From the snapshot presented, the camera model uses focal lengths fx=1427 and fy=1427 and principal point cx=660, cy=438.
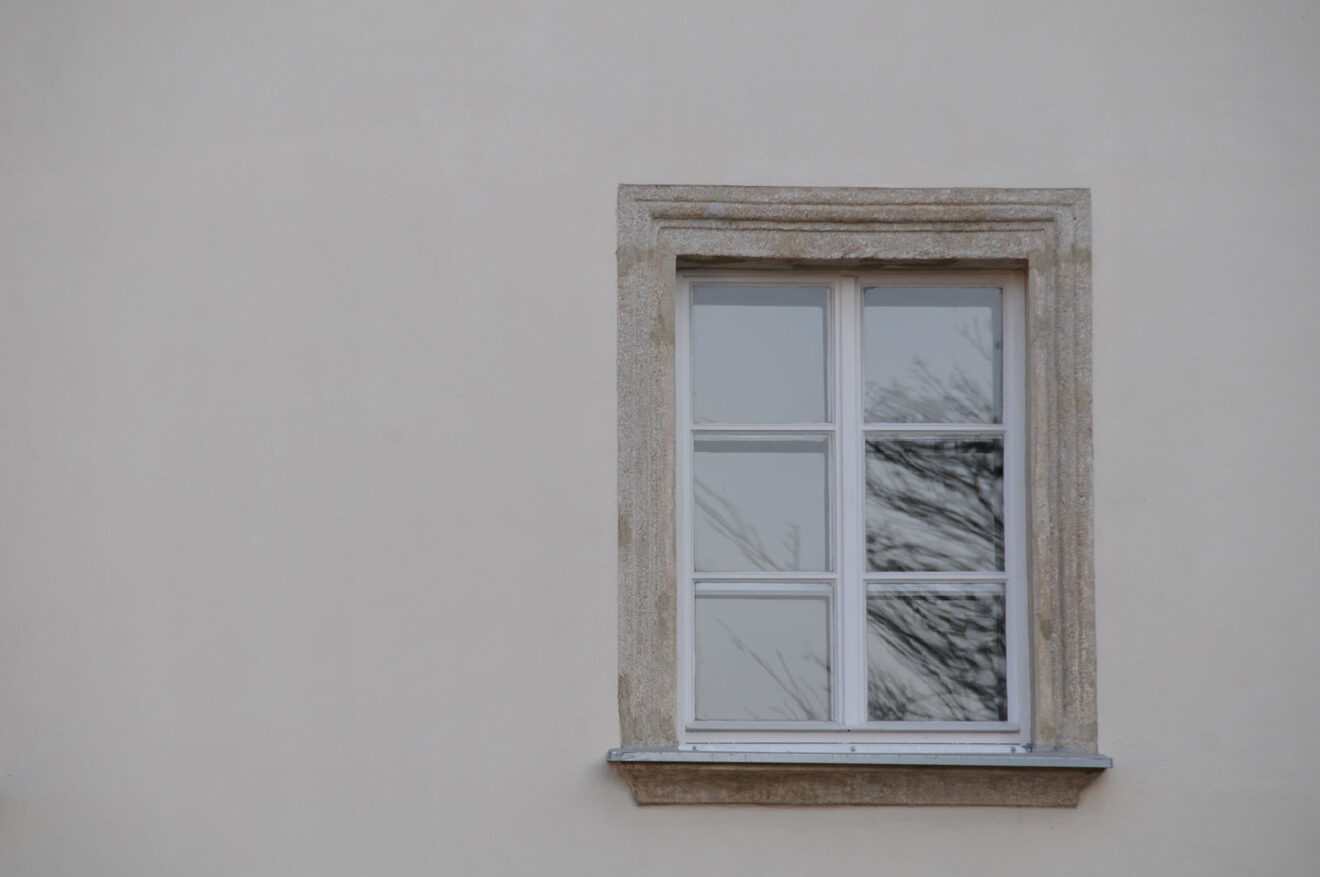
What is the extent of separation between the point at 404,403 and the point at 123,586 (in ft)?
3.02

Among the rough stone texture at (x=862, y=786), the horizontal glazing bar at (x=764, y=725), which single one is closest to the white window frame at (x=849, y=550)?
the horizontal glazing bar at (x=764, y=725)

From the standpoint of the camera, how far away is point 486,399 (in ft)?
13.1

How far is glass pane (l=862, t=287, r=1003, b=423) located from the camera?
4.20 m

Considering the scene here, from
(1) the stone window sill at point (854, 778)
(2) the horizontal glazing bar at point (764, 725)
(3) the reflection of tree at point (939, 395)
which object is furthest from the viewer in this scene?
(3) the reflection of tree at point (939, 395)

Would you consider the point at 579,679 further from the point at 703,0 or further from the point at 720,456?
the point at 703,0

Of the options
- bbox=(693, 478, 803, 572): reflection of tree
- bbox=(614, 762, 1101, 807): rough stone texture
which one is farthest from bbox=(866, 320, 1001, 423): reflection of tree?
bbox=(614, 762, 1101, 807): rough stone texture

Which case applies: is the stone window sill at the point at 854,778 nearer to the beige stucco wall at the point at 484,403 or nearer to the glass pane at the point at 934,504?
the beige stucco wall at the point at 484,403

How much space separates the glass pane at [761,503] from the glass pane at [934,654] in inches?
10.4

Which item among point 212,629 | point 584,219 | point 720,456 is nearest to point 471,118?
point 584,219

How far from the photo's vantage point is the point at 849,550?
4.13 m

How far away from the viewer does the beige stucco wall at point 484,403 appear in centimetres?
392

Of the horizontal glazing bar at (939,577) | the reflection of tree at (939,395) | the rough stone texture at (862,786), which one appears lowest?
the rough stone texture at (862,786)

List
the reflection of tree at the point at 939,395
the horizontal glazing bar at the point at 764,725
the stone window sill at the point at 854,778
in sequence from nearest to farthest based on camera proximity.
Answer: the stone window sill at the point at 854,778 < the horizontal glazing bar at the point at 764,725 < the reflection of tree at the point at 939,395

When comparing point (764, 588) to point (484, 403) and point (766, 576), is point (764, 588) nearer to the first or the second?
point (766, 576)
